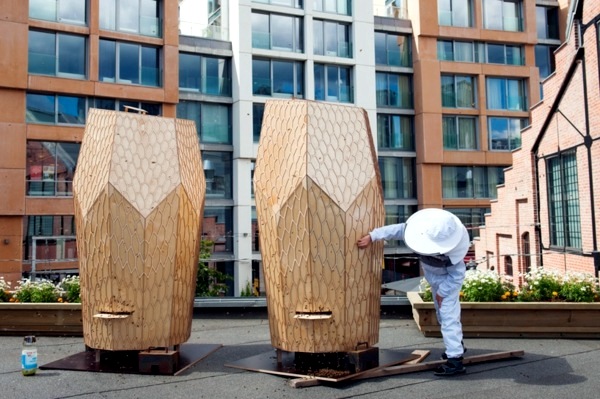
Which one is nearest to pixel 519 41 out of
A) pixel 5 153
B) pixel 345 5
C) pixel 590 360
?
pixel 345 5

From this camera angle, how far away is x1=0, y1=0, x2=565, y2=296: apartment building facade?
2625 centimetres

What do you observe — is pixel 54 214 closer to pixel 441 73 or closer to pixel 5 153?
pixel 5 153

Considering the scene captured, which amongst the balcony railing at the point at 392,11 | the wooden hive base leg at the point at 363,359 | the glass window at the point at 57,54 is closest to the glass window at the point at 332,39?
the balcony railing at the point at 392,11

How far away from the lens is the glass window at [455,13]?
34594 millimetres

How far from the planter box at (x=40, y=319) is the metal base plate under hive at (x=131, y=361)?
5.45ft

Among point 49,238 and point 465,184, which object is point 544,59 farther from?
point 49,238

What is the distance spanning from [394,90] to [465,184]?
714 centimetres

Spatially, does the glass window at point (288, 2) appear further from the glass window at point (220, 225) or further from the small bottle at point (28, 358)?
the small bottle at point (28, 358)

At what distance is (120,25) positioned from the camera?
28.4 m

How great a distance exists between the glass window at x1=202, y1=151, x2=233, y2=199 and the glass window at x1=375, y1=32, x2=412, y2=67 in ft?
36.8

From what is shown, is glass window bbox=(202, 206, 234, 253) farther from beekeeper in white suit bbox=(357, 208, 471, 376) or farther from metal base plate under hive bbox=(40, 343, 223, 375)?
beekeeper in white suit bbox=(357, 208, 471, 376)

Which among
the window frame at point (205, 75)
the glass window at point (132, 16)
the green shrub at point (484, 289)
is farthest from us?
the window frame at point (205, 75)

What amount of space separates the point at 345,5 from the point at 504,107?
11542 millimetres

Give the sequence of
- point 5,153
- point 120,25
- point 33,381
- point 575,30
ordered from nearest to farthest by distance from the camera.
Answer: point 33,381 < point 575,30 < point 5,153 < point 120,25
